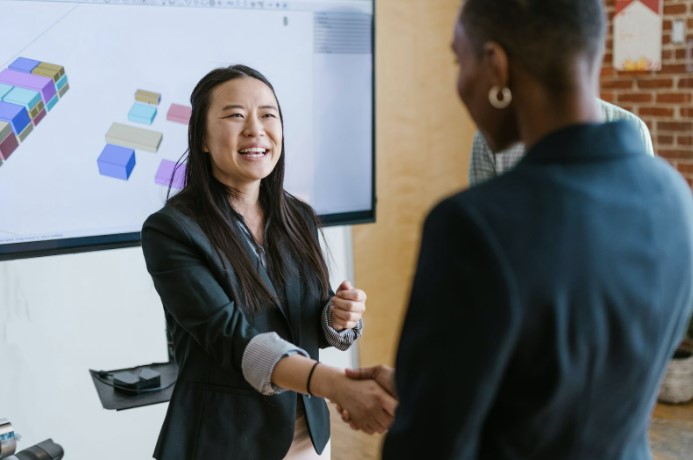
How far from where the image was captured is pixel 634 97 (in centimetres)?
425

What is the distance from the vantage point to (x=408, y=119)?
4270 mm

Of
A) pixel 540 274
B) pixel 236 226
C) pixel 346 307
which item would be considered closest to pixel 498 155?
pixel 346 307

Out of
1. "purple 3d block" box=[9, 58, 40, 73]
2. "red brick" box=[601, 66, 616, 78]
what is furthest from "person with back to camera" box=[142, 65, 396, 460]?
"red brick" box=[601, 66, 616, 78]

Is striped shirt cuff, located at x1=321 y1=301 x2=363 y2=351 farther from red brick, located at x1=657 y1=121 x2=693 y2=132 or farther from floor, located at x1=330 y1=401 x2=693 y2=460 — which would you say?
red brick, located at x1=657 y1=121 x2=693 y2=132

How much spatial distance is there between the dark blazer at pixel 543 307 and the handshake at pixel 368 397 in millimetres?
565

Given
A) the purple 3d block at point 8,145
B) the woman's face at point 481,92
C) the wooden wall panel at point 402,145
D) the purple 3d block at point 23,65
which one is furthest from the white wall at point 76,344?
the woman's face at point 481,92

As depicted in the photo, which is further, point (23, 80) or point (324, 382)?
point (23, 80)

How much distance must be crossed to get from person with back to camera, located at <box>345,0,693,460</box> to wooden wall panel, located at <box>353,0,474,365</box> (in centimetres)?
319

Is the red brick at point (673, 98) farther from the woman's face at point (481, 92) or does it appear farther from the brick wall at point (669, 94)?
the woman's face at point (481, 92)

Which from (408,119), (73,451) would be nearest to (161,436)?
(73,451)

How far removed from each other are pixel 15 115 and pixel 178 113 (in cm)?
53

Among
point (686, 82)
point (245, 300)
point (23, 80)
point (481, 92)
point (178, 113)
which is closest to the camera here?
point (481, 92)

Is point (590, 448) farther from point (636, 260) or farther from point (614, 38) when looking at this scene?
point (614, 38)

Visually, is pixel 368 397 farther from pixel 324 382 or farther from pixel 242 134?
pixel 242 134
